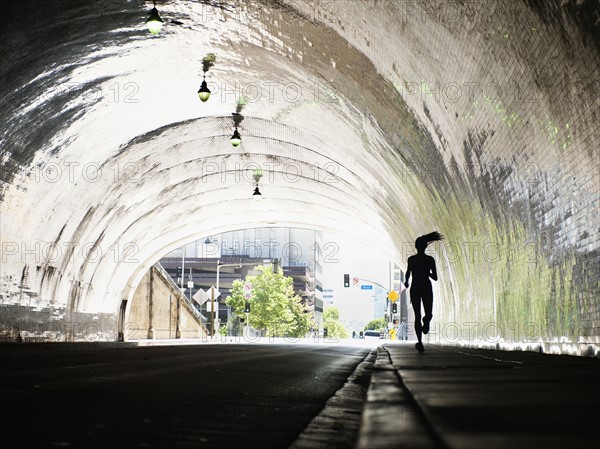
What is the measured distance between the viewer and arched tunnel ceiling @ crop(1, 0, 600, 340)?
9648 mm

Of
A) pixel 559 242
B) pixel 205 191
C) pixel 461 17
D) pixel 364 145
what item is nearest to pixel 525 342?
pixel 559 242

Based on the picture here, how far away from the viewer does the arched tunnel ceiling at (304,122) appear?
31.7 feet

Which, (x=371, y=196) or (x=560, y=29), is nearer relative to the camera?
(x=560, y=29)

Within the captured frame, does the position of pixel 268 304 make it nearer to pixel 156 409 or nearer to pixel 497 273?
pixel 497 273

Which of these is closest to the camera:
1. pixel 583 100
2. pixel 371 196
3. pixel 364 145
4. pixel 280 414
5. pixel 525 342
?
pixel 280 414

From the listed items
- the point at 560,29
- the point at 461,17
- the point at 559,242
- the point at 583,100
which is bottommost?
the point at 559,242

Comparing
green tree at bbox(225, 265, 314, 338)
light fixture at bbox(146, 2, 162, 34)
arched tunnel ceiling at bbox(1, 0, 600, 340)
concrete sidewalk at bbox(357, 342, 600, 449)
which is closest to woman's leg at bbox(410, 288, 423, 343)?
arched tunnel ceiling at bbox(1, 0, 600, 340)

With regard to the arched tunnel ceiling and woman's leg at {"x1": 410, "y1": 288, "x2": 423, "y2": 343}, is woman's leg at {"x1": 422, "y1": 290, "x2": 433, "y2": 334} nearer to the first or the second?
woman's leg at {"x1": 410, "y1": 288, "x2": 423, "y2": 343}

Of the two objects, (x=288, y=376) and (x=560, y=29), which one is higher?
(x=560, y=29)

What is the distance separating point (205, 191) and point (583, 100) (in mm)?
23144

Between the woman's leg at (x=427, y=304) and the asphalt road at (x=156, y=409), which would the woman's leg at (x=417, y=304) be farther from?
the asphalt road at (x=156, y=409)

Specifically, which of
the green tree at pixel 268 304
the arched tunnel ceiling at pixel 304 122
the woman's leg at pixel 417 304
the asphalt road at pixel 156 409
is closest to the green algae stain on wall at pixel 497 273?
the arched tunnel ceiling at pixel 304 122

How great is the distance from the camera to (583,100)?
28.1ft

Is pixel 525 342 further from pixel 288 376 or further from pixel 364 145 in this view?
pixel 364 145
